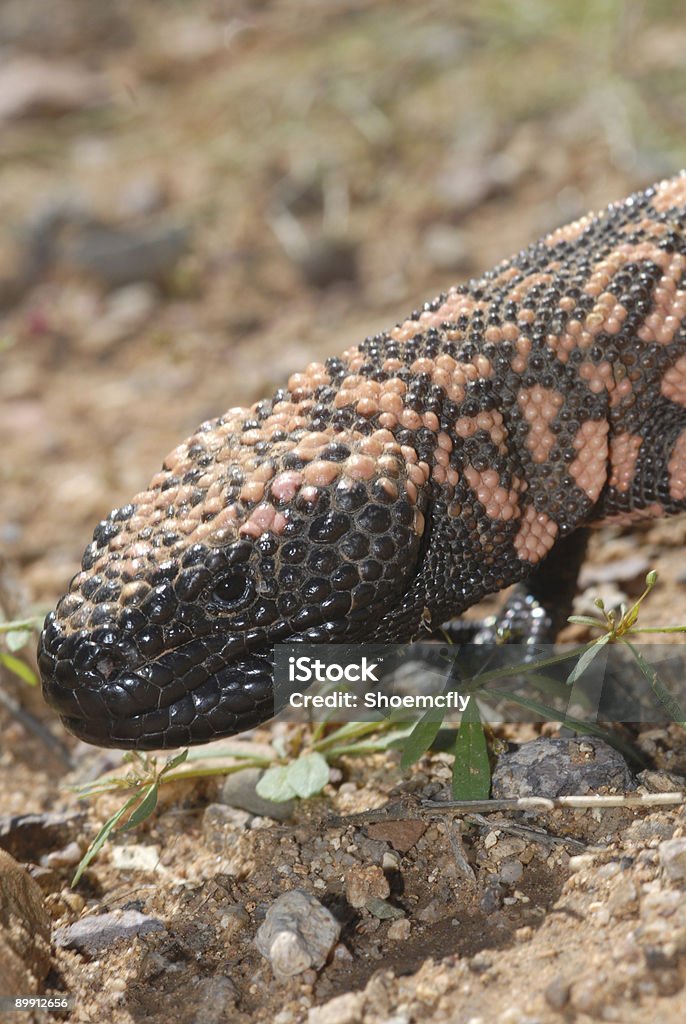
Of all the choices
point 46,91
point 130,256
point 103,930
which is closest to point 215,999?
point 103,930

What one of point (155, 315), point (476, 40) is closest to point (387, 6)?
point (476, 40)

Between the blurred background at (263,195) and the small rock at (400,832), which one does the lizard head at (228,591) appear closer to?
the small rock at (400,832)

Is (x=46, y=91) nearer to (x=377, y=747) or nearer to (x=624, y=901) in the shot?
(x=377, y=747)

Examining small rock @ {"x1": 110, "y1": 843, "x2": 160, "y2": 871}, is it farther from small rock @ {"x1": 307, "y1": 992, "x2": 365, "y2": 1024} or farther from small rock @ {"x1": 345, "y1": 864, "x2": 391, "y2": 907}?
small rock @ {"x1": 307, "y1": 992, "x2": 365, "y2": 1024}

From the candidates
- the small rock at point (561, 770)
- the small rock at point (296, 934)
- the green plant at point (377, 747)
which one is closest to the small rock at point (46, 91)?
the green plant at point (377, 747)

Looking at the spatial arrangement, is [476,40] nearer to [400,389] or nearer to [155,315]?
[155,315]
